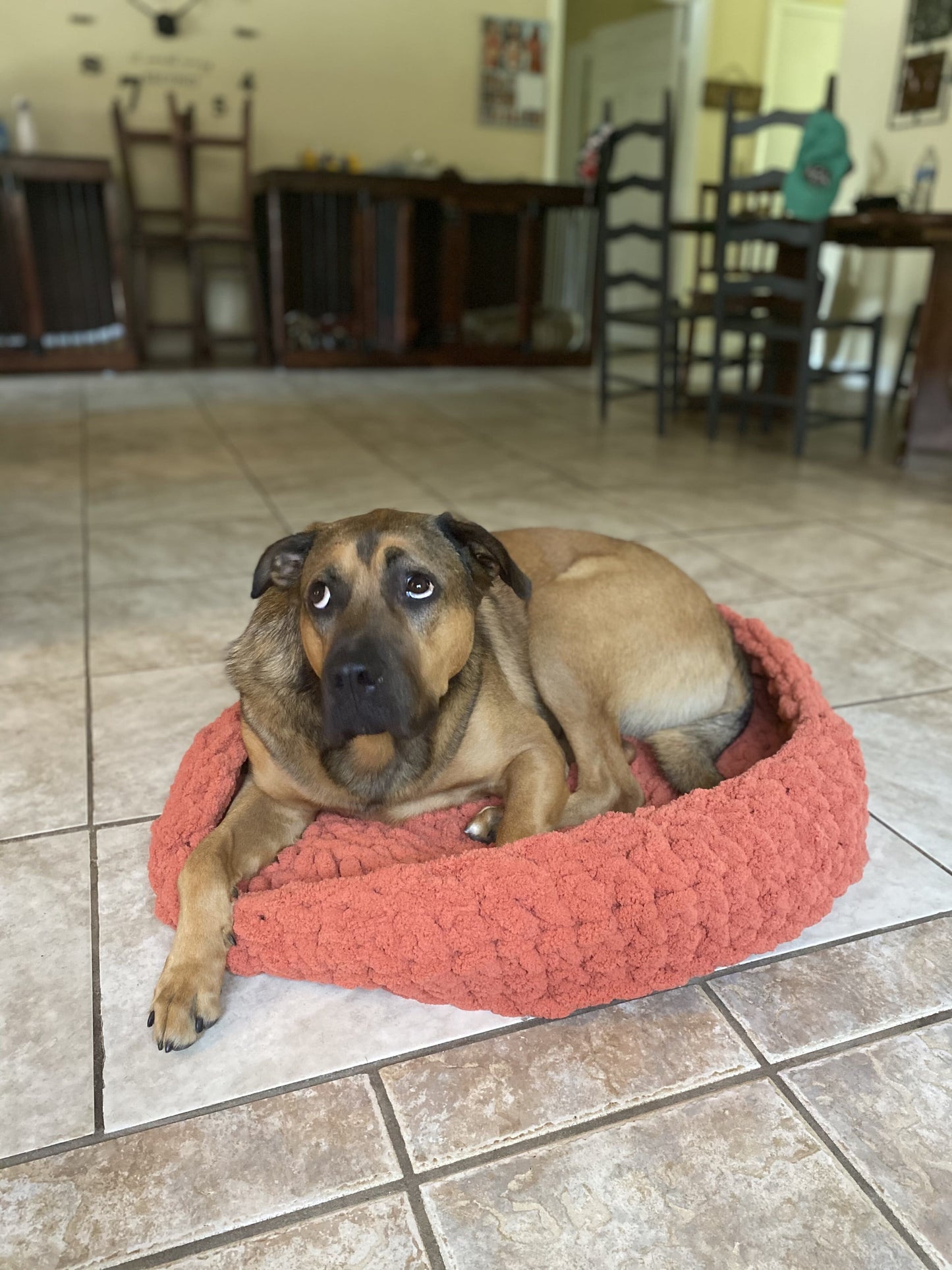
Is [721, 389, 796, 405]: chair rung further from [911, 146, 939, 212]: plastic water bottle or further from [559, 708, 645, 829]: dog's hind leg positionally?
[559, 708, 645, 829]: dog's hind leg

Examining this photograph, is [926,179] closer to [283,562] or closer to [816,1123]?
[283,562]

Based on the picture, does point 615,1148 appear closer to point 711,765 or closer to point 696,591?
point 711,765

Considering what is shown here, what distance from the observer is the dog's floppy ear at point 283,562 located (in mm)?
1509

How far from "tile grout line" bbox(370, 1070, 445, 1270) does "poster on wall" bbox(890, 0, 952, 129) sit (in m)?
7.45

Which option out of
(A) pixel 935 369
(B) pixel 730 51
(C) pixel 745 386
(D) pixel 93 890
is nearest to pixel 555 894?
(D) pixel 93 890

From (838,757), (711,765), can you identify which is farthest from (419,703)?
(838,757)

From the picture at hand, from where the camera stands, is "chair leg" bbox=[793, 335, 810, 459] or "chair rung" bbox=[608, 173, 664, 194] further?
"chair rung" bbox=[608, 173, 664, 194]

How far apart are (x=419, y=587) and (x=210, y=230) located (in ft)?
24.4

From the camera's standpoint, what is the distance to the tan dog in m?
1.38

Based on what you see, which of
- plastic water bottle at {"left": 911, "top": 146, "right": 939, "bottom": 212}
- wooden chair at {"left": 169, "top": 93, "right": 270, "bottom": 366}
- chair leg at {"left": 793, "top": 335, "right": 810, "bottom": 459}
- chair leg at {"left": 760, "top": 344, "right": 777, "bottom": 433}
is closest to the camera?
chair leg at {"left": 793, "top": 335, "right": 810, "bottom": 459}

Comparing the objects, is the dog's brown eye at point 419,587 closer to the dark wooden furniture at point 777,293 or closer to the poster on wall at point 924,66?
the dark wooden furniture at point 777,293

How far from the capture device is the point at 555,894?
51.5 inches

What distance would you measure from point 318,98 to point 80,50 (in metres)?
1.82

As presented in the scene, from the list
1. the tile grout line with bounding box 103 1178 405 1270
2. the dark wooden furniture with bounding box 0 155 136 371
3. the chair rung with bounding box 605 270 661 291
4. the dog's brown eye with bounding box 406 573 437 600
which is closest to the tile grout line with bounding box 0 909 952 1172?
the tile grout line with bounding box 103 1178 405 1270
